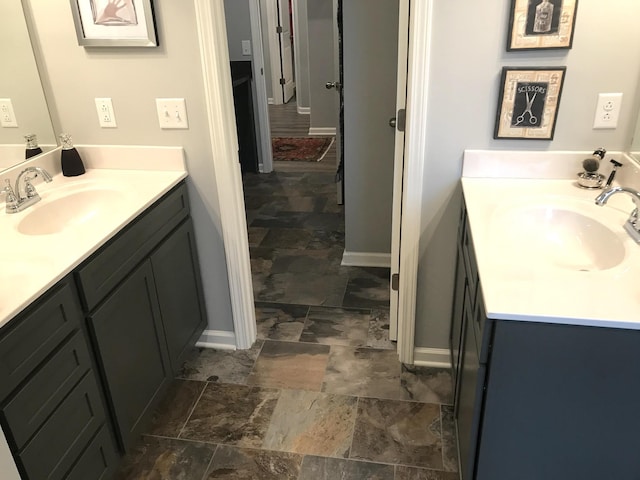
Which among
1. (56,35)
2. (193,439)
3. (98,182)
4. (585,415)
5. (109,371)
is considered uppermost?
(56,35)

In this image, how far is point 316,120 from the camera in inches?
261

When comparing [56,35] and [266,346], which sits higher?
[56,35]

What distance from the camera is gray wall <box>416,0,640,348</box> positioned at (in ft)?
5.82

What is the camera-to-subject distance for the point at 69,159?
2.18 meters

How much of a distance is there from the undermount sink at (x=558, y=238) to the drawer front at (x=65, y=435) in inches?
50.0

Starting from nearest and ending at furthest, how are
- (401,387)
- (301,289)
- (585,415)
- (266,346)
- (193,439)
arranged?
(585,415)
(193,439)
(401,387)
(266,346)
(301,289)

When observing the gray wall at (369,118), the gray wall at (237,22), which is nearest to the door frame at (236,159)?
the gray wall at (369,118)

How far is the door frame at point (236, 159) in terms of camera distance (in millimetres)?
1919

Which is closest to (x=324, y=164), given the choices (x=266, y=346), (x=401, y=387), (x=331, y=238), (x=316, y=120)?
(x=316, y=120)

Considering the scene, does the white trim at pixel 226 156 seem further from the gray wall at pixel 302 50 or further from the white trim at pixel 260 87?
the gray wall at pixel 302 50

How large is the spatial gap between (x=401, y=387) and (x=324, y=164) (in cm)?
345

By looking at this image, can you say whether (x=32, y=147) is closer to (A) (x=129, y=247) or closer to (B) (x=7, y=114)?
(B) (x=7, y=114)

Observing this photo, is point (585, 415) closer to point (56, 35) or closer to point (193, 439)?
point (193, 439)

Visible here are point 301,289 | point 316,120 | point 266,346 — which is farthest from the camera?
point 316,120
